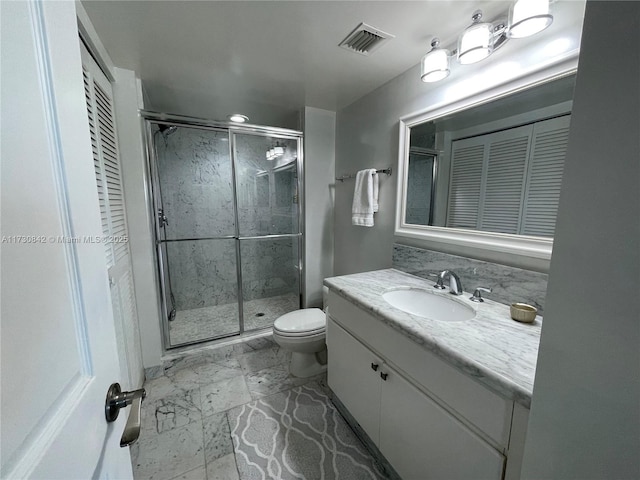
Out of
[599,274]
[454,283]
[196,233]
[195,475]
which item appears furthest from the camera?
[196,233]

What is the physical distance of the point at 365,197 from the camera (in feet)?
6.28

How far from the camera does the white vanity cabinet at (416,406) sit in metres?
0.72

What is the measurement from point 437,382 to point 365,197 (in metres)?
1.34

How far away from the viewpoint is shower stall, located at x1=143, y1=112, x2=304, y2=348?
7.27 ft

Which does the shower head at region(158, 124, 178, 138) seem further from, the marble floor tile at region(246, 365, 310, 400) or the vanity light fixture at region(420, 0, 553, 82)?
the marble floor tile at region(246, 365, 310, 400)

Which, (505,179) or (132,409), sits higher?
(505,179)

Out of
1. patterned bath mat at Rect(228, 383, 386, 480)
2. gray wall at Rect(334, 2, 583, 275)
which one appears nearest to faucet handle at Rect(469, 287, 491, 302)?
gray wall at Rect(334, 2, 583, 275)

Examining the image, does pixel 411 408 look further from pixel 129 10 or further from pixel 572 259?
pixel 129 10

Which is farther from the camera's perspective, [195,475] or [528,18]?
[195,475]

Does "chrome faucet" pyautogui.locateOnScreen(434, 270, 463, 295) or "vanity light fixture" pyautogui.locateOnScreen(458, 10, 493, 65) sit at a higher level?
"vanity light fixture" pyautogui.locateOnScreen(458, 10, 493, 65)

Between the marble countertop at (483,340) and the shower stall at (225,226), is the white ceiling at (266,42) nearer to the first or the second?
the shower stall at (225,226)

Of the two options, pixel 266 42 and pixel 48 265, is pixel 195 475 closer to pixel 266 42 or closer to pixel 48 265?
pixel 48 265

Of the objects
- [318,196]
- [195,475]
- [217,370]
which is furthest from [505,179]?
[217,370]

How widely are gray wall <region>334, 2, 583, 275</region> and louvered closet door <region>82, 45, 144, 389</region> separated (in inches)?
65.5
